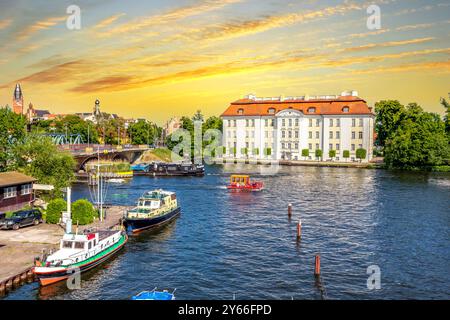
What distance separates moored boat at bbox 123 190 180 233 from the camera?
4822 cm

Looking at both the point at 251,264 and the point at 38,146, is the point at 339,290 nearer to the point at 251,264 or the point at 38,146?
the point at 251,264

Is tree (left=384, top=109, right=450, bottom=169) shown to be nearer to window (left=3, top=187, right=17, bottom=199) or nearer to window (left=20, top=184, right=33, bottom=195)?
window (left=20, top=184, right=33, bottom=195)

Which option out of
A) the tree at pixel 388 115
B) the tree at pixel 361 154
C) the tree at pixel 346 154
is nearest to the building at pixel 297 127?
the tree at pixel 346 154

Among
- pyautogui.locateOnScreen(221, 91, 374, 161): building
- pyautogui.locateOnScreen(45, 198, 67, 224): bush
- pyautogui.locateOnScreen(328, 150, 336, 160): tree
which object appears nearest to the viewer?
pyautogui.locateOnScreen(45, 198, 67, 224): bush

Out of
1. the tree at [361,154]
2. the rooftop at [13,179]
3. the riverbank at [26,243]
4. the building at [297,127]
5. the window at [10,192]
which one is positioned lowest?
the riverbank at [26,243]

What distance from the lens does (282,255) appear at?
4016 cm

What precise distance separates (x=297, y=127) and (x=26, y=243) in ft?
373

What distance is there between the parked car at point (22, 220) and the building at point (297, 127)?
10628 centimetres

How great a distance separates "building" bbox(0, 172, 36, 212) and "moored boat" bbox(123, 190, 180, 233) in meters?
13.4

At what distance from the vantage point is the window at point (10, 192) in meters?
50.6

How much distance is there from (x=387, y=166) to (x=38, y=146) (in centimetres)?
9568

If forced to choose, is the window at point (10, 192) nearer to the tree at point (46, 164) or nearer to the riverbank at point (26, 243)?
the tree at point (46, 164)

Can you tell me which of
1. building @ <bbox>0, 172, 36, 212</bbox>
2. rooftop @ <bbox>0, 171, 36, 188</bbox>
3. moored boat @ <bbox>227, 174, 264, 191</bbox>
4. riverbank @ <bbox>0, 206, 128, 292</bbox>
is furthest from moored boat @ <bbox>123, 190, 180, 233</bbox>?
moored boat @ <bbox>227, 174, 264, 191</bbox>

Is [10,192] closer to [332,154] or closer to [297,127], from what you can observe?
[297,127]
